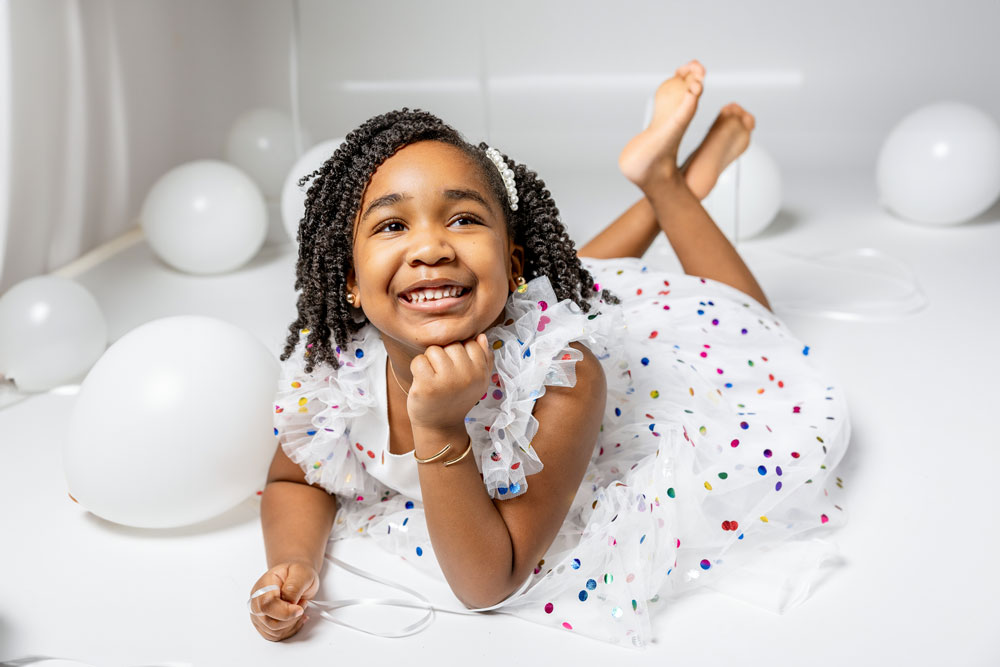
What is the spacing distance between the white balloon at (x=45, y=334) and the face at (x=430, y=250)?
106 cm

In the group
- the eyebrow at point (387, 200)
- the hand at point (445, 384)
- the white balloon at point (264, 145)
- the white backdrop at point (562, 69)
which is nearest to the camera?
the hand at point (445, 384)

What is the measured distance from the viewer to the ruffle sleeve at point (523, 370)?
4.80ft

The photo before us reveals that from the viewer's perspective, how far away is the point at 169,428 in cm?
164

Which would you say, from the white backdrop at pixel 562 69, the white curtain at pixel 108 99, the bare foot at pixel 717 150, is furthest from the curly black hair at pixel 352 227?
the white backdrop at pixel 562 69

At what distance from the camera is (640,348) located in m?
1.83

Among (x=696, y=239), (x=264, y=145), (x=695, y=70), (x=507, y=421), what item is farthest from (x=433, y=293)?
(x=264, y=145)

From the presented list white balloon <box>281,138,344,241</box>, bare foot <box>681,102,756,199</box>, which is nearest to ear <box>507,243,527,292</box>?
bare foot <box>681,102,756,199</box>

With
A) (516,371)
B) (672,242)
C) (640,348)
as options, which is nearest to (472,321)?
(516,371)

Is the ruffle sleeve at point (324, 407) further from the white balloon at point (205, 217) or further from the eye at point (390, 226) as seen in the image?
the white balloon at point (205, 217)

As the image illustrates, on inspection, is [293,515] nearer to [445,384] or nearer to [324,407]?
[324,407]

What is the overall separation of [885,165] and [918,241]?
23 cm

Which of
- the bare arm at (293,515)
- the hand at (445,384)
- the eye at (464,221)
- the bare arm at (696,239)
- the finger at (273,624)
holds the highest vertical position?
the eye at (464,221)

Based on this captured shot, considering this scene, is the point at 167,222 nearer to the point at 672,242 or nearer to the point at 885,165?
the point at 672,242

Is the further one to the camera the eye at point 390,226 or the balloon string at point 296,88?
the balloon string at point 296,88
